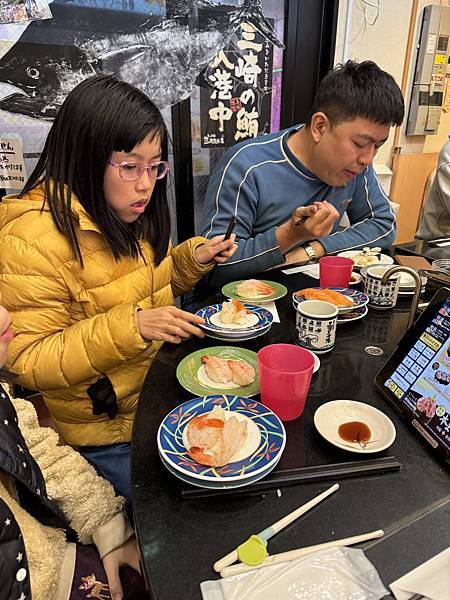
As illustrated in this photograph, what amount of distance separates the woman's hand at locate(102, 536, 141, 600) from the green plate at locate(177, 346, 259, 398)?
0.40 m

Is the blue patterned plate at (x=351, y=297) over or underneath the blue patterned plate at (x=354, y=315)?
over

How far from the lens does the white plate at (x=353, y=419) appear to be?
812 millimetres

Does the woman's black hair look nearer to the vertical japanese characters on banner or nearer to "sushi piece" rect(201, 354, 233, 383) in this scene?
"sushi piece" rect(201, 354, 233, 383)

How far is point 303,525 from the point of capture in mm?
682

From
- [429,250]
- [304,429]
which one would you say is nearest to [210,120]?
[429,250]

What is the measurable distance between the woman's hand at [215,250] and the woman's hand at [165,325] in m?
0.49

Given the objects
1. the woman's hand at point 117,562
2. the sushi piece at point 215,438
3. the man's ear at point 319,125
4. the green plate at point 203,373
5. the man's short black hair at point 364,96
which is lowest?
the woman's hand at point 117,562

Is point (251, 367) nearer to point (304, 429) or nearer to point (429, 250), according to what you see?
point (304, 429)

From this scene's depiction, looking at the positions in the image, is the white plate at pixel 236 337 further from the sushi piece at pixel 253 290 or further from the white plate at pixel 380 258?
the white plate at pixel 380 258

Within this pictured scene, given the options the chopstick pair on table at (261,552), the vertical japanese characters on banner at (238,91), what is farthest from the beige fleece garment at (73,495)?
the vertical japanese characters on banner at (238,91)

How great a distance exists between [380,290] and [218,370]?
26.3 inches

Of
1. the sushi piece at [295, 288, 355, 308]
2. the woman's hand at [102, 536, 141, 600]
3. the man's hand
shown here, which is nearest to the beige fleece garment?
the woman's hand at [102, 536, 141, 600]

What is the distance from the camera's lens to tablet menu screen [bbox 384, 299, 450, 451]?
0.81 m

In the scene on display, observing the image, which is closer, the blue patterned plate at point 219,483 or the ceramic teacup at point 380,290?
the blue patterned plate at point 219,483
